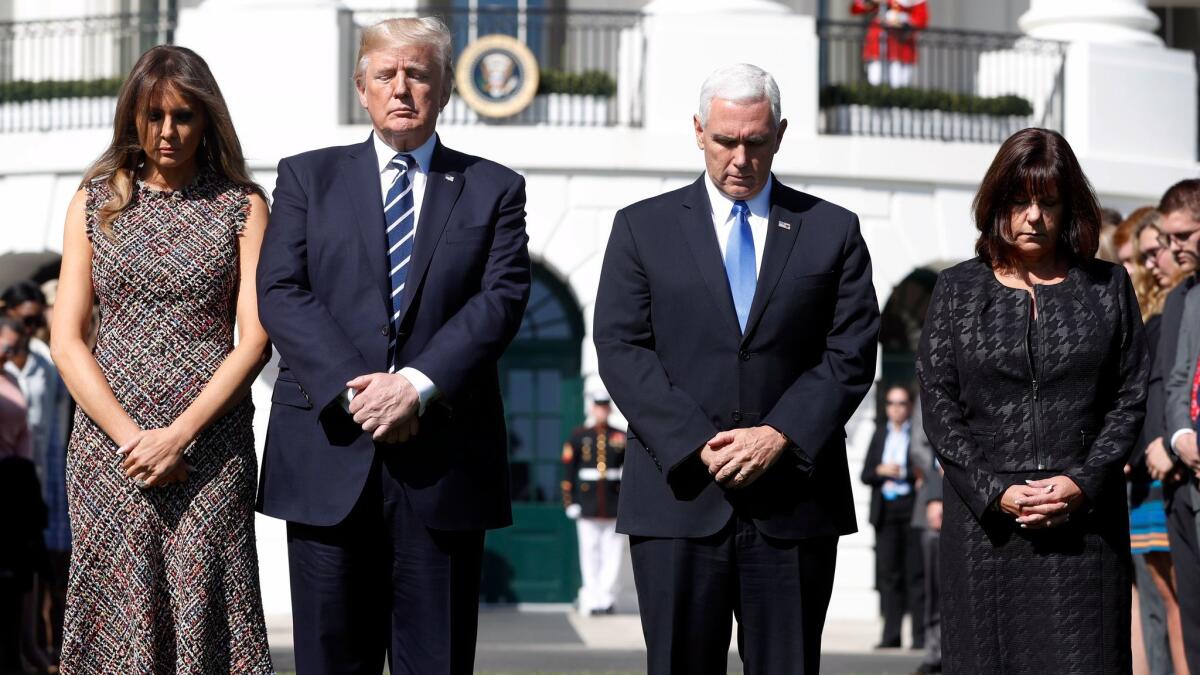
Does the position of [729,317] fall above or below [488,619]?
above

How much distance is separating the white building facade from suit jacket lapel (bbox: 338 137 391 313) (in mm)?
11474

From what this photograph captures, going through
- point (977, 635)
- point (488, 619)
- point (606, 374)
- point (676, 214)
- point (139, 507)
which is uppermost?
point (676, 214)

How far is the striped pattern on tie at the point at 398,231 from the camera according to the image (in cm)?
596

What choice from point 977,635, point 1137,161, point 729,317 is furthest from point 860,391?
point 1137,161

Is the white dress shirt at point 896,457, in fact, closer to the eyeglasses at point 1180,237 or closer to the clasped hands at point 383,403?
the eyeglasses at point 1180,237

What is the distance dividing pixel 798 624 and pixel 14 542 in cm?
631

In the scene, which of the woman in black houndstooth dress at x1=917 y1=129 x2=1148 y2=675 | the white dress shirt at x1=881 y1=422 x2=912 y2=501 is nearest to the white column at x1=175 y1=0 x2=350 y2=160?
the white dress shirt at x1=881 y1=422 x2=912 y2=501

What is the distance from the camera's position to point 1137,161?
19.1 metres

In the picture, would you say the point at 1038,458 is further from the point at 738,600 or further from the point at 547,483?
the point at 547,483

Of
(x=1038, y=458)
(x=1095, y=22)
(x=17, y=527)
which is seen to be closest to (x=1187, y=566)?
(x=1038, y=458)

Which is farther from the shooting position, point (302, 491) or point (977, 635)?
point (977, 635)

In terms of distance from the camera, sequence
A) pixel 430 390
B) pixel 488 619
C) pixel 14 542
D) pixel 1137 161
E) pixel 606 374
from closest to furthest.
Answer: pixel 430 390, pixel 606 374, pixel 14 542, pixel 488 619, pixel 1137 161

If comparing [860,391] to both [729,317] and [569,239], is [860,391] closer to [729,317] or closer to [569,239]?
[729,317]

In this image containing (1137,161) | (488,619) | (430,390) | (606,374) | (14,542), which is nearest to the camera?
(430,390)
